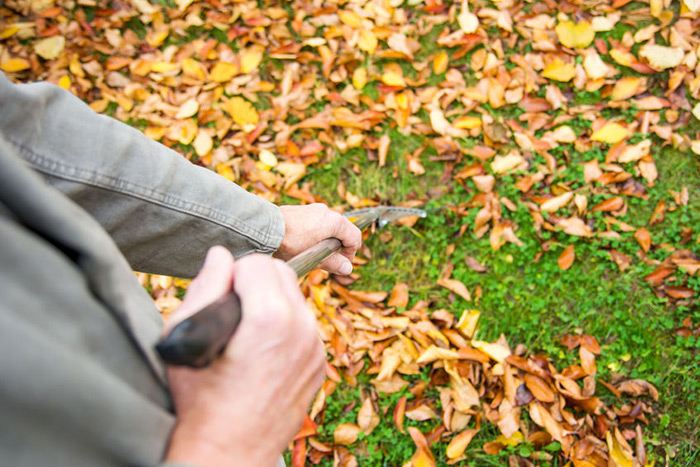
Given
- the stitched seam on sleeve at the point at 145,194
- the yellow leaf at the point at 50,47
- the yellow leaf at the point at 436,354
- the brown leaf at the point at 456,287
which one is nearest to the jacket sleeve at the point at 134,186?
the stitched seam on sleeve at the point at 145,194

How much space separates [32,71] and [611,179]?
411cm

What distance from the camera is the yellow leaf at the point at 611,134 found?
2568 millimetres

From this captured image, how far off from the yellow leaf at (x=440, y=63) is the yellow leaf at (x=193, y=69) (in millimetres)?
1642

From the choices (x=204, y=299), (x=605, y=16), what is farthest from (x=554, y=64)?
(x=204, y=299)

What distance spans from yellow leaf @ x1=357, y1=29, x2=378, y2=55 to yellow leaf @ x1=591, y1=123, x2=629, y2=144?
4.95 feet

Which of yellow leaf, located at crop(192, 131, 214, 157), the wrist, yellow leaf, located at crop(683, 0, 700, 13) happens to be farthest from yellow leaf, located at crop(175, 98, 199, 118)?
yellow leaf, located at crop(683, 0, 700, 13)

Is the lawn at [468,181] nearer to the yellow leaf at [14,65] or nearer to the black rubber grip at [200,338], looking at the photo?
the yellow leaf at [14,65]

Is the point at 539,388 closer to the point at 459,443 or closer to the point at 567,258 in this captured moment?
the point at 459,443

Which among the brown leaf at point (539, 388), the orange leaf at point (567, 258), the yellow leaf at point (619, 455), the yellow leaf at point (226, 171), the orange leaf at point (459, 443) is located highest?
the yellow leaf at point (226, 171)

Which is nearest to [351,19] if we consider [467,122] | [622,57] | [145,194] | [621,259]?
[467,122]

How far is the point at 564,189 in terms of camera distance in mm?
2549

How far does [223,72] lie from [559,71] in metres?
2.25

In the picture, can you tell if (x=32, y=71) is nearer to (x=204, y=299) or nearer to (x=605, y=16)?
(x=204, y=299)

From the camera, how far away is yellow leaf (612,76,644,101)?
263 centimetres
